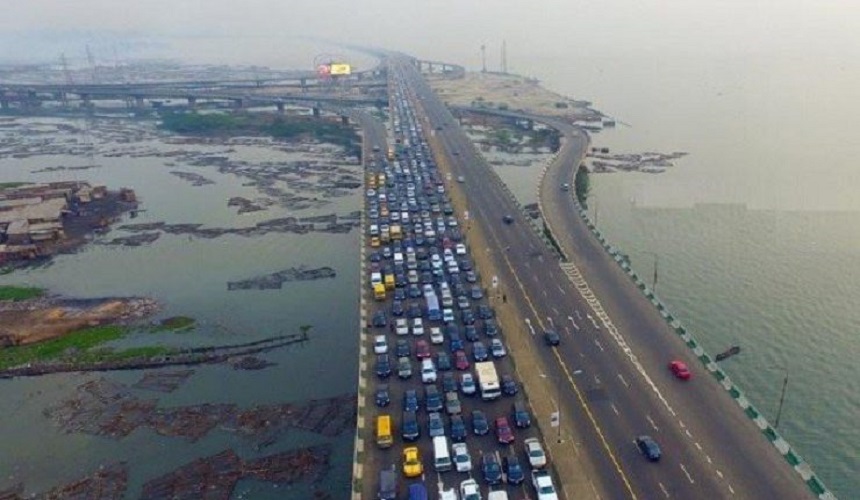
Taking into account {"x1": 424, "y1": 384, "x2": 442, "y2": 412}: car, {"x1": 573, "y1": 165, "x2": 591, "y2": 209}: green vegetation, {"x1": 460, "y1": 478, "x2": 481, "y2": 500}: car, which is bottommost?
{"x1": 460, "y1": 478, "x2": 481, "y2": 500}: car

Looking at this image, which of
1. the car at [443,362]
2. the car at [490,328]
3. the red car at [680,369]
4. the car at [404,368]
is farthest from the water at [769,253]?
the car at [404,368]

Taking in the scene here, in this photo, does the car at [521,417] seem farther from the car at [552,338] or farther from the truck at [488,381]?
the car at [552,338]

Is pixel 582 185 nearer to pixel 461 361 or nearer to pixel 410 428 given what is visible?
pixel 461 361

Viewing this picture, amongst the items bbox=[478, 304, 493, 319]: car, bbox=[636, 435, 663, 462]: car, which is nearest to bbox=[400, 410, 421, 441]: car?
bbox=[636, 435, 663, 462]: car

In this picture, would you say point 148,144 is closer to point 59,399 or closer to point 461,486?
point 59,399

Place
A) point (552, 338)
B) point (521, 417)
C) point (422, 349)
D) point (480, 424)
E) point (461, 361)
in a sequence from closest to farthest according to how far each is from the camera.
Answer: point (480, 424)
point (521, 417)
point (461, 361)
point (422, 349)
point (552, 338)

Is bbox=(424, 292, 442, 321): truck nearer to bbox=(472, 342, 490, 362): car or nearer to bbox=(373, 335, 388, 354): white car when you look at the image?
bbox=(373, 335, 388, 354): white car

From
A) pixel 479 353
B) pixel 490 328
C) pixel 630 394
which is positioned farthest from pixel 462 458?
pixel 490 328
